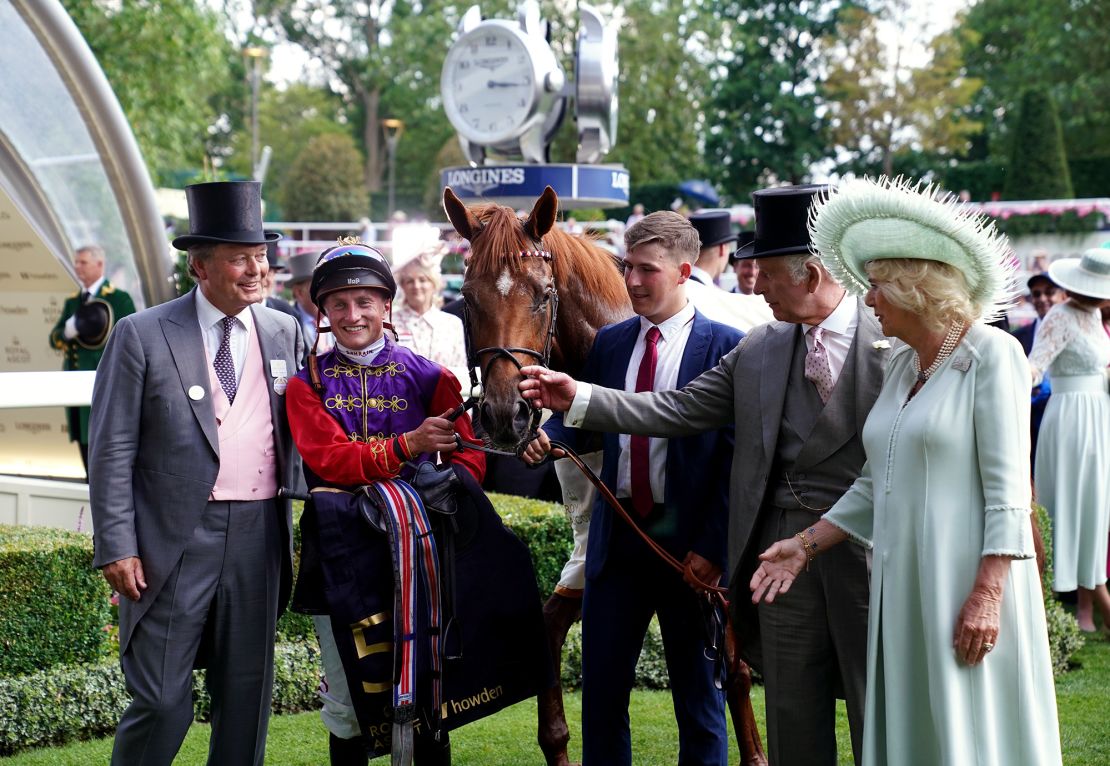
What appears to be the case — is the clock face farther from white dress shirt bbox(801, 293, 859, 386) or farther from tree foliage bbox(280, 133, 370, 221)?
tree foliage bbox(280, 133, 370, 221)

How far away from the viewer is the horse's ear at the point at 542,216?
367 centimetres

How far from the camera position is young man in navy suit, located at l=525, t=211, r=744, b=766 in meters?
3.72

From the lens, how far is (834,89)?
3159cm

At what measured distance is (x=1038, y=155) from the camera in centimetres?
2588

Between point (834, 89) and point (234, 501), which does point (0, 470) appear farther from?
point (834, 89)

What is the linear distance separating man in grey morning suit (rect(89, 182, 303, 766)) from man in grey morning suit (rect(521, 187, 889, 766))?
951 mm

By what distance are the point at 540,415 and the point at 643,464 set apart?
1.49 ft

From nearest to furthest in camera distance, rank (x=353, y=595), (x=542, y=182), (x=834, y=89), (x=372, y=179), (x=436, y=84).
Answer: (x=353, y=595) → (x=542, y=182) → (x=834, y=89) → (x=436, y=84) → (x=372, y=179)

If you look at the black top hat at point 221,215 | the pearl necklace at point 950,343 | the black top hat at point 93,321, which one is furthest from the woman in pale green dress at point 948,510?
the black top hat at point 93,321

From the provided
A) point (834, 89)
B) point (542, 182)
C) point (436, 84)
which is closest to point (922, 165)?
point (834, 89)

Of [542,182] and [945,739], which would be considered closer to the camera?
[945,739]

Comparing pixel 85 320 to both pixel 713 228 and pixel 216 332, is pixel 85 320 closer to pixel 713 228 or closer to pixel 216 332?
pixel 713 228

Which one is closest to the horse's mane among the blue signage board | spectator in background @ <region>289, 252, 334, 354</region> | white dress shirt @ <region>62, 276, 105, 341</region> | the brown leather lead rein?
the brown leather lead rein

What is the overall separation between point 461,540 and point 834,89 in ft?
99.6
